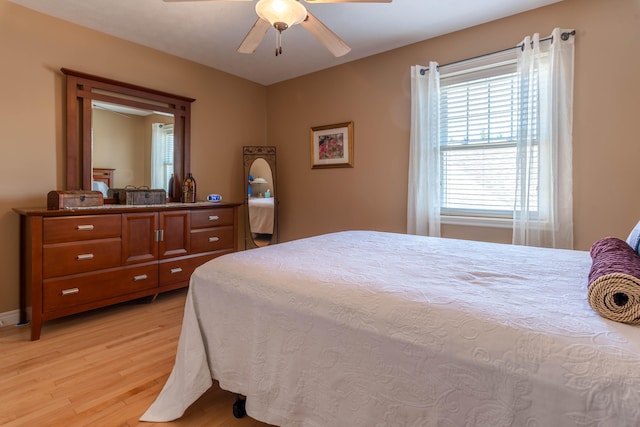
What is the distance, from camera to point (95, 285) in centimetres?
258

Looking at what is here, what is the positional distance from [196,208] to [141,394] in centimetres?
185

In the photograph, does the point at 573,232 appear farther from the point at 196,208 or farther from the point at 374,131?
the point at 196,208

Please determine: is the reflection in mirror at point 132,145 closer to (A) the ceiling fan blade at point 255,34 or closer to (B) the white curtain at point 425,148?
(A) the ceiling fan blade at point 255,34

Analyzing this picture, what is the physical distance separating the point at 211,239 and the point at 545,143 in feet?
9.93

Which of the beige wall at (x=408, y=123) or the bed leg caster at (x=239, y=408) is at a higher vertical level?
the beige wall at (x=408, y=123)

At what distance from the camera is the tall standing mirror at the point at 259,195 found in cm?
419

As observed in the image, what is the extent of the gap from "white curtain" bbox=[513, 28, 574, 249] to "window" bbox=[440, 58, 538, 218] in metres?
0.10

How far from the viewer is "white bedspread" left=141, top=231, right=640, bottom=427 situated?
2.40ft

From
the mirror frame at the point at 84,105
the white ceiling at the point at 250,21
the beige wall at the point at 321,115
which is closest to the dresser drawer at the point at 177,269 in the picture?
the mirror frame at the point at 84,105

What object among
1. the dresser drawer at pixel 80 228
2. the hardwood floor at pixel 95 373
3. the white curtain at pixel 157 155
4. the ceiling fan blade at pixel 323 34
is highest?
the ceiling fan blade at pixel 323 34

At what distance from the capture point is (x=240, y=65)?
3.82 m

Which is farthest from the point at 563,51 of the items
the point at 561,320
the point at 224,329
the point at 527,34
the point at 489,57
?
the point at 224,329

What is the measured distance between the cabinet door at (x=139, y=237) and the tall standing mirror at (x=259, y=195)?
1.38 m

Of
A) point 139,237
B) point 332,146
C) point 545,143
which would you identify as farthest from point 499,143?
point 139,237
